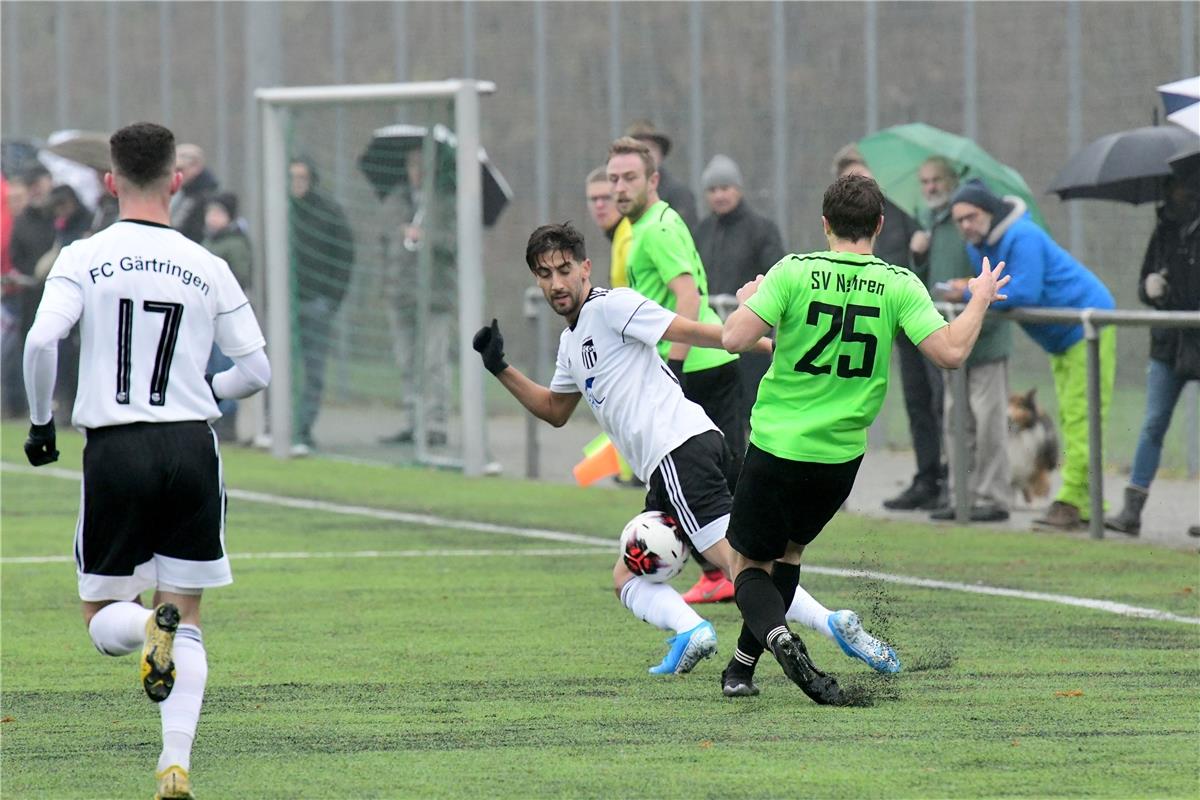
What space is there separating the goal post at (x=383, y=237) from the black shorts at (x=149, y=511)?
9.66 meters

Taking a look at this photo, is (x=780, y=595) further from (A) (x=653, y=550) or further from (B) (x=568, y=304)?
(B) (x=568, y=304)

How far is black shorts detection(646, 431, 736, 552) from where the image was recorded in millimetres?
7797

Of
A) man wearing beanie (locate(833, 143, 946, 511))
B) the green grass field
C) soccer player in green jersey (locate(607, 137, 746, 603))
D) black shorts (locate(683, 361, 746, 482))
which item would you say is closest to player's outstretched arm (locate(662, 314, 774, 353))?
the green grass field

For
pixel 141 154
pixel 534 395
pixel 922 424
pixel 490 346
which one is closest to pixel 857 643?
pixel 534 395

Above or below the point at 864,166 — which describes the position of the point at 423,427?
below

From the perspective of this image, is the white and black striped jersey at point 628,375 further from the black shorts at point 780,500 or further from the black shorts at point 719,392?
the black shorts at point 719,392

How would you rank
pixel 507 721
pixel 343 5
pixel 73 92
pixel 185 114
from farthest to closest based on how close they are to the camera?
1. pixel 73 92
2. pixel 185 114
3. pixel 343 5
4. pixel 507 721

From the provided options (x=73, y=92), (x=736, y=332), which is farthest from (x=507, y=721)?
(x=73, y=92)

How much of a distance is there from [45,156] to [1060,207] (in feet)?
40.1

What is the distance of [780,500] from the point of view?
7117 millimetres

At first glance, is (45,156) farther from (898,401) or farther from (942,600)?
(942,600)

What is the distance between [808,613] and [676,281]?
2165 mm

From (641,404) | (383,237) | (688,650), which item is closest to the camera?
(688,650)

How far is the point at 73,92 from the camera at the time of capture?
25875 millimetres
